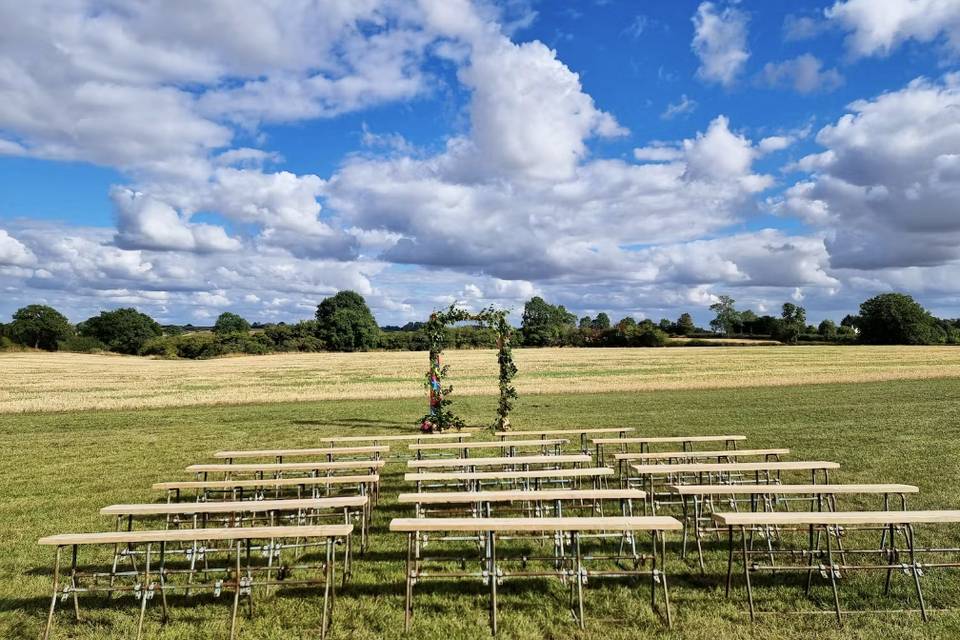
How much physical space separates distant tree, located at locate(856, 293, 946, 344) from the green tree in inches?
3902

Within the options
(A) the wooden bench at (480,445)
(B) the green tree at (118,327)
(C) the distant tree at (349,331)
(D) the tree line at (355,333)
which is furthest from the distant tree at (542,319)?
(A) the wooden bench at (480,445)

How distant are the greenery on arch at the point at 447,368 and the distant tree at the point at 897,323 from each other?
76.6 metres

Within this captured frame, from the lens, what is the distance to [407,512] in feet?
23.6

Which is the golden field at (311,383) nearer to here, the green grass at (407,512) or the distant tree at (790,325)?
the green grass at (407,512)

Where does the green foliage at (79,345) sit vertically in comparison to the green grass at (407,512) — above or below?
above

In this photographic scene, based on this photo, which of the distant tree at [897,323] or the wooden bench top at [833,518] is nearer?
the wooden bench top at [833,518]

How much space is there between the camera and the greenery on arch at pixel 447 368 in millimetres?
13352

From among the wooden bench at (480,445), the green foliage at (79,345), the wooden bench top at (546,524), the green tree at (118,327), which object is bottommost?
the wooden bench at (480,445)

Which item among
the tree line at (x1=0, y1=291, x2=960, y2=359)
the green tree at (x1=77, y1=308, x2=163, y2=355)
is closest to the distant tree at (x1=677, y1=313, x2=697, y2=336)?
the tree line at (x1=0, y1=291, x2=960, y2=359)

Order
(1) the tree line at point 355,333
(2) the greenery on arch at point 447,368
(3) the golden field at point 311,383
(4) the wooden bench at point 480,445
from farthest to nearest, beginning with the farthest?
(1) the tree line at point 355,333
(3) the golden field at point 311,383
(2) the greenery on arch at point 447,368
(4) the wooden bench at point 480,445

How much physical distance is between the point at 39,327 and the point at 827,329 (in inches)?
4108

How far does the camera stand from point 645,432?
510 inches

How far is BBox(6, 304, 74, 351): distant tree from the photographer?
218 ft

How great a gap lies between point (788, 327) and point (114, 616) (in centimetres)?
8422
